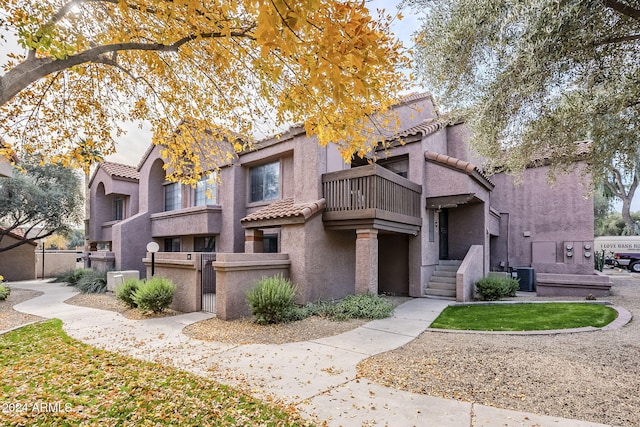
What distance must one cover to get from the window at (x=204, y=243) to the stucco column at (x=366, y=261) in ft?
25.5

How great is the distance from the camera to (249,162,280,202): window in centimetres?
1392

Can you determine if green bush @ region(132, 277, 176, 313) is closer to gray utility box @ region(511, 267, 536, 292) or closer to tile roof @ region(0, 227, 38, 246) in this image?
gray utility box @ region(511, 267, 536, 292)

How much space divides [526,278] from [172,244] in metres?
17.3

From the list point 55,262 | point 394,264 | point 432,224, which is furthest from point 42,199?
point 432,224

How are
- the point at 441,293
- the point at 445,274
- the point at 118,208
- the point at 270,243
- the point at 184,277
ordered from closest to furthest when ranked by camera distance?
the point at 184,277
the point at 441,293
the point at 445,274
the point at 270,243
the point at 118,208

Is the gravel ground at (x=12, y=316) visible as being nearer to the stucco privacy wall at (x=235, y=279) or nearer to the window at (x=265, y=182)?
the stucco privacy wall at (x=235, y=279)

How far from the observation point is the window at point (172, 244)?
17953 mm

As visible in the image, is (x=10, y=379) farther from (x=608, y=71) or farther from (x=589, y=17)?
(x=608, y=71)

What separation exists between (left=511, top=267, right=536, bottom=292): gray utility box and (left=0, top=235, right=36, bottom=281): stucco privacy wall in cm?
3042

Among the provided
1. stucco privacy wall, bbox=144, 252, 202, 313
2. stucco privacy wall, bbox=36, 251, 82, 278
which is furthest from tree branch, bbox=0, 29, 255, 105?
stucco privacy wall, bbox=36, 251, 82, 278

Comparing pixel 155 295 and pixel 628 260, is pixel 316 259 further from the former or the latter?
pixel 628 260

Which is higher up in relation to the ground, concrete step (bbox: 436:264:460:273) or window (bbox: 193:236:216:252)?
window (bbox: 193:236:216:252)

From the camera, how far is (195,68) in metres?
7.63

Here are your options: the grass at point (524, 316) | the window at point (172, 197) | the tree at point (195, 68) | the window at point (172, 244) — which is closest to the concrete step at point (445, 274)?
the grass at point (524, 316)
